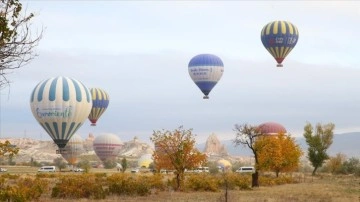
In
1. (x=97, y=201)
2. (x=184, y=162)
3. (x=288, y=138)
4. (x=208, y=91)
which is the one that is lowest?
(x=97, y=201)

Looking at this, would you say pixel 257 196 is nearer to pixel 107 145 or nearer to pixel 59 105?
pixel 59 105

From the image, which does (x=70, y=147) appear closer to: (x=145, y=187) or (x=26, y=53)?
(x=145, y=187)

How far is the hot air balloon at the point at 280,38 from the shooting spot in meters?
87.5

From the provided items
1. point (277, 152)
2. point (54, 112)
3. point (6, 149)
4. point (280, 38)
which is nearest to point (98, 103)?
point (54, 112)

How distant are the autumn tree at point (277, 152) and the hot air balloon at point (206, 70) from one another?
62.6 ft

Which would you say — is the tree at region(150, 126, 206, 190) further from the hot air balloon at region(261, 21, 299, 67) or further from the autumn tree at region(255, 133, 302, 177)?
the hot air balloon at region(261, 21, 299, 67)

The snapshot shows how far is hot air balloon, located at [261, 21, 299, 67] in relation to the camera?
287ft

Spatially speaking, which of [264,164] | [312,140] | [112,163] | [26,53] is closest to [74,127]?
[264,164]

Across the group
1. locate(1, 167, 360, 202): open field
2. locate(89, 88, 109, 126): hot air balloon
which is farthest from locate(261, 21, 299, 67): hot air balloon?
locate(1, 167, 360, 202): open field

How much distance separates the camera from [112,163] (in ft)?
564

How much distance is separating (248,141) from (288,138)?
95.4ft

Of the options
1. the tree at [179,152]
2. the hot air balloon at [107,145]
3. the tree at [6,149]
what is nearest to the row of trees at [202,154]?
the tree at [179,152]

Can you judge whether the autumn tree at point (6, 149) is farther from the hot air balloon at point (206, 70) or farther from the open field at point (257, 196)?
the hot air balloon at point (206, 70)

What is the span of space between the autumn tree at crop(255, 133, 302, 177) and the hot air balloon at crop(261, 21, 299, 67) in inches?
571
